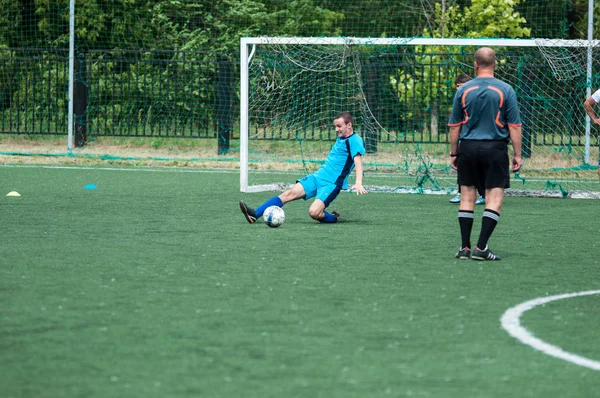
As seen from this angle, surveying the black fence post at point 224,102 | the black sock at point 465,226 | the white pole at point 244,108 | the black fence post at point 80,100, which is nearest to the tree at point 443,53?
the black fence post at point 224,102

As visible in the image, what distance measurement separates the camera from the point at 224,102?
21641 millimetres

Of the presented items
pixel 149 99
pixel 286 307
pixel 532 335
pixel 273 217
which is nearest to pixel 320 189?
pixel 273 217

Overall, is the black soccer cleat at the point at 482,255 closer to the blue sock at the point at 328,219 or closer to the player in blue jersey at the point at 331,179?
the player in blue jersey at the point at 331,179

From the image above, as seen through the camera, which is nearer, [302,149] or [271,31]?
[302,149]

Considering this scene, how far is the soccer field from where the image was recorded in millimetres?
4355

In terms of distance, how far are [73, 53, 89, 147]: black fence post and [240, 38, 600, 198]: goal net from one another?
4.57 metres

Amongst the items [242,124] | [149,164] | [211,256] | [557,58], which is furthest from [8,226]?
[149,164]

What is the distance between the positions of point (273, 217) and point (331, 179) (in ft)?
2.92

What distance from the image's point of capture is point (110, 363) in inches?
179

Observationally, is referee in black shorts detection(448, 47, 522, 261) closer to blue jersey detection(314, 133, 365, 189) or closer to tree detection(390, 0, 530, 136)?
blue jersey detection(314, 133, 365, 189)

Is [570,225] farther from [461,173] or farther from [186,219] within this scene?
[186,219]

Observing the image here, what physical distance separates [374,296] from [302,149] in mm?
12300

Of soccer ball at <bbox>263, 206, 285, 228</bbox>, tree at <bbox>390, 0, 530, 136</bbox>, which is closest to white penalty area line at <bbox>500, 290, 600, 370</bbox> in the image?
soccer ball at <bbox>263, 206, 285, 228</bbox>

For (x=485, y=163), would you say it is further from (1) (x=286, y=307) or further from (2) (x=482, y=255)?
(1) (x=286, y=307)
